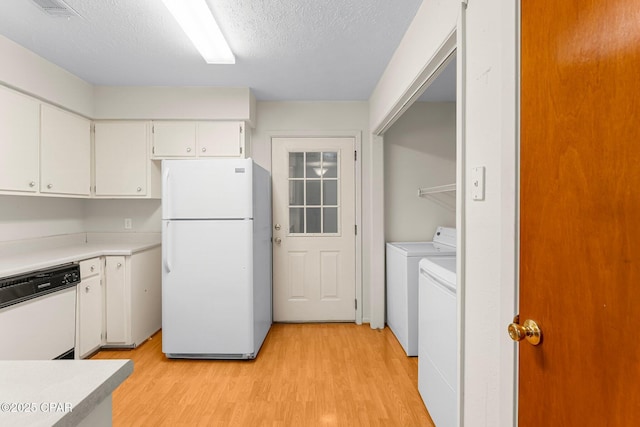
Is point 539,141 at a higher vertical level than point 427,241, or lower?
higher

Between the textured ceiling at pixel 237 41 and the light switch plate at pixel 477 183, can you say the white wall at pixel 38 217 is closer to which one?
the textured ceiling at pixel 237 41

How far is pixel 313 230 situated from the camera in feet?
11.5

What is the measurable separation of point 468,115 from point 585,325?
0.84m

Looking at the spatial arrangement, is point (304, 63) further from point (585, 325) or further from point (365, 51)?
point (585, 325)

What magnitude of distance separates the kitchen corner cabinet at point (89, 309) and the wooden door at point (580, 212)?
2888 millimetres

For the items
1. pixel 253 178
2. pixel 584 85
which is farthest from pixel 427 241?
pixel 584 85

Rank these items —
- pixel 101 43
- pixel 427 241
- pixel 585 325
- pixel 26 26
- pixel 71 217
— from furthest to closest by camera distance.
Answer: pixel 427 241 → pixel 71 217 → pixel 101 43 → pixel 26 26 → pixel 585 325

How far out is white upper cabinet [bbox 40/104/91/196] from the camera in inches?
99.7

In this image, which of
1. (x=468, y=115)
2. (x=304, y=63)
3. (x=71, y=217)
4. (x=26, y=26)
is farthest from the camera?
(x=71, y=217)

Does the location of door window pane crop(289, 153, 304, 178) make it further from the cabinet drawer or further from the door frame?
the cabinet drawer

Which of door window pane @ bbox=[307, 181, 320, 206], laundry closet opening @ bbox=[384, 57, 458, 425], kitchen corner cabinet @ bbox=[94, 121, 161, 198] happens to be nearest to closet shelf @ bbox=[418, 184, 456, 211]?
laundry closet opening @ bbox=[384, 57, 458, 425]

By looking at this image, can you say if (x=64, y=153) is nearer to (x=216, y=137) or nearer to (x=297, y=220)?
(x=216, y=137)

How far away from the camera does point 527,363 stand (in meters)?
0.88

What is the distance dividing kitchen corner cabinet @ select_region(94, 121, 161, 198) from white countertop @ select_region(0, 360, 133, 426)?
2.78m
